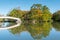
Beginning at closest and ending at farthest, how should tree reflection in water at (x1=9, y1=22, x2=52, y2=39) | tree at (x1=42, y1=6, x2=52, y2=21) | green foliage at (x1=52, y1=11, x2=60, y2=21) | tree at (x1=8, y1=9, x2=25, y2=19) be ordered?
tree reflection in water at (x1=9, y1=22, x2=52, y2=39) < tree at (x1=42, y1=6, x2=52, y2=21) < tree at (x1=8, y1=9, x2=25, y2=19) < green foliage at (x1=52, y1=11, x2=60, y2=21)

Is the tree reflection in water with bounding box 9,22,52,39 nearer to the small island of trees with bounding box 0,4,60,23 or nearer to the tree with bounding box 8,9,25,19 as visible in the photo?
the small island of trees with bounding box 0,4,60,23

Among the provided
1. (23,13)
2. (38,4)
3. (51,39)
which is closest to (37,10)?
(38,4)

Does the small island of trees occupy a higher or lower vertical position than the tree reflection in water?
lower

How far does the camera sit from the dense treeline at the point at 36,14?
26508mm

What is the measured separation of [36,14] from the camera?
26.7 m

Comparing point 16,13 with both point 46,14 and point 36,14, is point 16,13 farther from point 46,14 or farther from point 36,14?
point 46,14

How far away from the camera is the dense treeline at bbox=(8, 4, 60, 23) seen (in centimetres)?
2651

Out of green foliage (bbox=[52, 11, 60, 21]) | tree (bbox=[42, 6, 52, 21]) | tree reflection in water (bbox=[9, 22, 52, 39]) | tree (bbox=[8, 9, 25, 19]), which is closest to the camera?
tree reflection in water (bbox=[9, 22, 52, 39])

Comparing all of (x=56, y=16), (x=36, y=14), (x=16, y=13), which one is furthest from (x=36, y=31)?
(x=56, y=16)

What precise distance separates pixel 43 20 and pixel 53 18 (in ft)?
13.9

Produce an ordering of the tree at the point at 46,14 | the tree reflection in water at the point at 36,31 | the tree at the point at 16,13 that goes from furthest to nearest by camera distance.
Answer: the tree at the point at 16,13, the tree at the point at 46,14, the tree reflection in water at the point at 36,31

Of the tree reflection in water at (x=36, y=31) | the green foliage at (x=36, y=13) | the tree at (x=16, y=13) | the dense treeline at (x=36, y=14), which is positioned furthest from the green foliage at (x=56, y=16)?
the tree reflection in water at (x=36, y=31)

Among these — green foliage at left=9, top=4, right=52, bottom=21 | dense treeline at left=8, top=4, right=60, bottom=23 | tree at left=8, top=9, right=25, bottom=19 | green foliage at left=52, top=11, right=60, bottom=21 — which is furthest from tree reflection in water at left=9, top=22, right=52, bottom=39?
green foliage at left=52, top=11, right=60, bottom=21

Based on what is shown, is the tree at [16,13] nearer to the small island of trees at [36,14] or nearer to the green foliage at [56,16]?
the small island of trees at [36,14]
